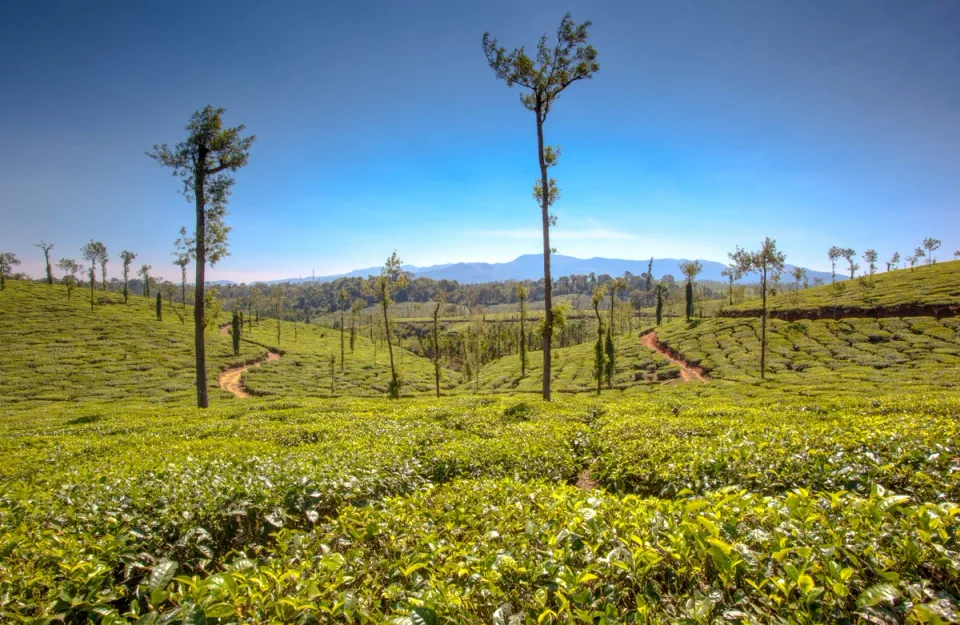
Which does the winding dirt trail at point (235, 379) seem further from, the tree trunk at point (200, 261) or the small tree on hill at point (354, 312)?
the tree trunk at point (200, 261)

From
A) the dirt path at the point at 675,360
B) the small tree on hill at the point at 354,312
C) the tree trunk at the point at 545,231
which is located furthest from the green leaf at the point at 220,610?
the small tree on hill at the point at 354,312

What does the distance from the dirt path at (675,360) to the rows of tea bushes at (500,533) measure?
50.1m

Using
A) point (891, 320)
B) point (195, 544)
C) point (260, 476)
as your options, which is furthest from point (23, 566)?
point (891, 320)

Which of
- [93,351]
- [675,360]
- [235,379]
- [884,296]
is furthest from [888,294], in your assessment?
[93,351]

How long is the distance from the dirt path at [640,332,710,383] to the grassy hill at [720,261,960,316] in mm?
19925

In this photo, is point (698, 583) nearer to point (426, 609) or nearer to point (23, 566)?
point (426, 609)

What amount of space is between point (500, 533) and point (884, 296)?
327ft

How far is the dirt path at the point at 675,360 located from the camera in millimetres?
53888

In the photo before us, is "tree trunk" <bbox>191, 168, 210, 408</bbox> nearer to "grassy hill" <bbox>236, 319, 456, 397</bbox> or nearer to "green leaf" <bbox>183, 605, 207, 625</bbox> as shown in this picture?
"green leaf" <bbox>183, 605, 207, 625</bbox>

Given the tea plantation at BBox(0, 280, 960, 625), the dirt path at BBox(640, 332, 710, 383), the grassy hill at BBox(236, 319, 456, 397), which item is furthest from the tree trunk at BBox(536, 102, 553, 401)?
the grassy hill at BBox(236, 319, 456, 397)

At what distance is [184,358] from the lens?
68.0 meters

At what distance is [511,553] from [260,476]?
410 cm

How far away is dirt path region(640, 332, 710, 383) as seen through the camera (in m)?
53.9

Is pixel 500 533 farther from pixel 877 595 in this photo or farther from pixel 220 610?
pixel 877 595
